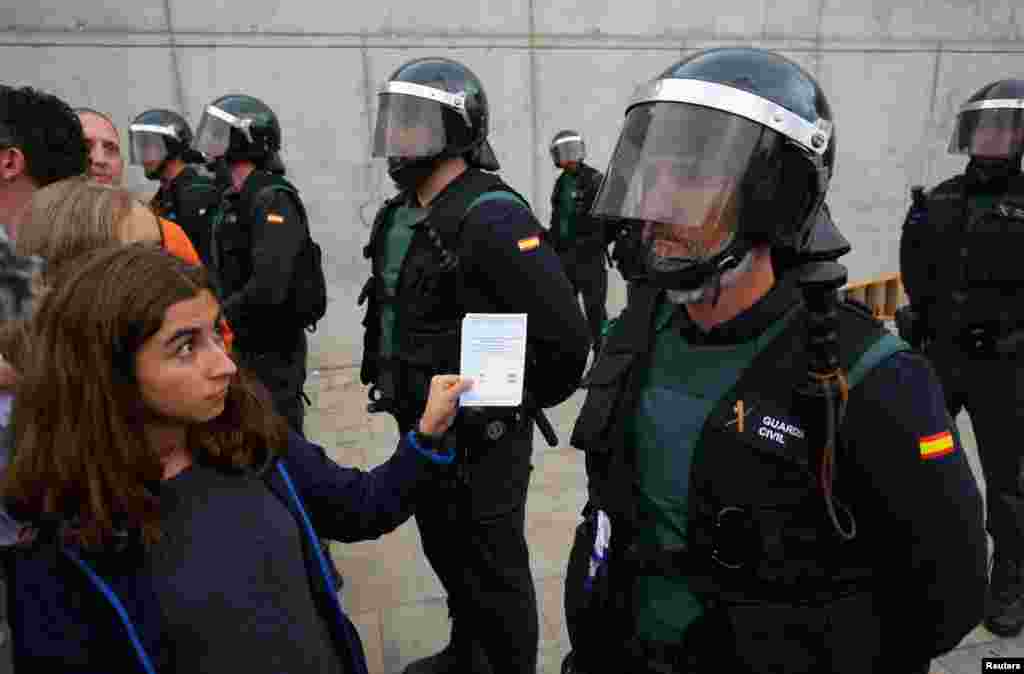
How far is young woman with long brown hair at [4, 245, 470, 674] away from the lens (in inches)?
46.4

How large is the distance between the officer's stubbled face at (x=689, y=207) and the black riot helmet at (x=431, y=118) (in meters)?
1.51

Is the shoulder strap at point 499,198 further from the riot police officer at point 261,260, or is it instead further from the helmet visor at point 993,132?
the helmet visor at point 993,132

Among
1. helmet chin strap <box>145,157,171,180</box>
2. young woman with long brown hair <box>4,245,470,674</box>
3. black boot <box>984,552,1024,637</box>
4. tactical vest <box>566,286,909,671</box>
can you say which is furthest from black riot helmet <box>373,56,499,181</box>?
helmet chin strap <box>145,157,171,180</box>

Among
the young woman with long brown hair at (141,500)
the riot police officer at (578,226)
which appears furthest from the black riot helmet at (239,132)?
the riot police officer at (578,226)

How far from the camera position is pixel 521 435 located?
105 inches

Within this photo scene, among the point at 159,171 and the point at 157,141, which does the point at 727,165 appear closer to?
the point at 157,141

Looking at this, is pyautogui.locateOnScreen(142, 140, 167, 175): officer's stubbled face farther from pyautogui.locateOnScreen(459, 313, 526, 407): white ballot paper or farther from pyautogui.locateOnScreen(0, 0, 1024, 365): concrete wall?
pyautogui.locateOnScreen(459, 313, 526, 407): white ballot paper

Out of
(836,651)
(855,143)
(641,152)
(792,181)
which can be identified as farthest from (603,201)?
(855,143)

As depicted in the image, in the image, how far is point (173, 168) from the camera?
5.29 meters

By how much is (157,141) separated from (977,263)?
5041 millimetres

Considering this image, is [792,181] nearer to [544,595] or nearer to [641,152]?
[641,152]

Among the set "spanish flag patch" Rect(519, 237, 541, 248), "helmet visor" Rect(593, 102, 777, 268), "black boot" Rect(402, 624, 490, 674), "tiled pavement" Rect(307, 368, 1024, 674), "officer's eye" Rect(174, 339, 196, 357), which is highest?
"helmet visor" Rect(593, 102, 777, 268)

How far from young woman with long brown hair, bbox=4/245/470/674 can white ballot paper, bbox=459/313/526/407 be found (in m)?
0.64

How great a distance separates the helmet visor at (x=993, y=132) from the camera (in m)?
3.28
